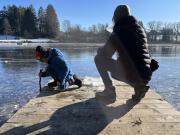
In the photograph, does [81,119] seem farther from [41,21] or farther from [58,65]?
[41,21]

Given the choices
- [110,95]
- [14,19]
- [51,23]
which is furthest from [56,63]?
[14,19]

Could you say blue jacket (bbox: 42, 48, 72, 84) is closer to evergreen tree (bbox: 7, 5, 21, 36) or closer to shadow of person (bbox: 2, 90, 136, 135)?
shadow of person (bbox: 2, 90, 136, 135)

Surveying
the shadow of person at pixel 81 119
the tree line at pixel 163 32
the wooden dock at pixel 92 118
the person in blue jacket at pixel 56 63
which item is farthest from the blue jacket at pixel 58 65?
the tree line at pixel 163 32

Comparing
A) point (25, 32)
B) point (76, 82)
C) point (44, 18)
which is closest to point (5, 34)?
point (25, 32)

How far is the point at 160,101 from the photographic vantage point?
549 cm

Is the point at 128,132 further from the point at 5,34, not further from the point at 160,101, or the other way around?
the point at 5,34

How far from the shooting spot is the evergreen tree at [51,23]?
112 meters

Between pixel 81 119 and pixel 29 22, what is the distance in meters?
111

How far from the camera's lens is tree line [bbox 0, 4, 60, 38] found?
112 metres

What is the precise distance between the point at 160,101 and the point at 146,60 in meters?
1.09

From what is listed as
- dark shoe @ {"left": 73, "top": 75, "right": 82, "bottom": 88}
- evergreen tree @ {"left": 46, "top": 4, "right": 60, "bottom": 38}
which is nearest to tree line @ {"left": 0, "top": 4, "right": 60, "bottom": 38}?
evergreen tree @ {"left": 46, "top": 4, "right": 60, "bottom": 38}

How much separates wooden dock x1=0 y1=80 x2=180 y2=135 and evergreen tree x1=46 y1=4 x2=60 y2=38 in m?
107

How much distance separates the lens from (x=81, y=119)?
4.30 m

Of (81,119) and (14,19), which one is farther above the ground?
(14,19)
